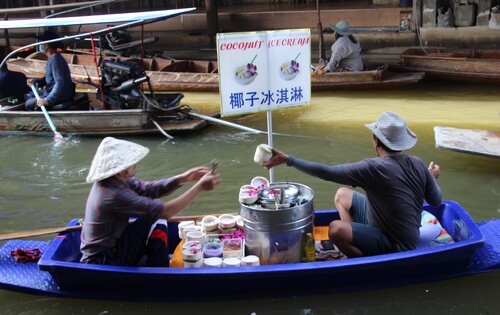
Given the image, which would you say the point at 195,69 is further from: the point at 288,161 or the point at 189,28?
the point at 288,161

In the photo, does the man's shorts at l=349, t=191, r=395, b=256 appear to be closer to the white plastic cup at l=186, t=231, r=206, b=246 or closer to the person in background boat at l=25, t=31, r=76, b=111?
the white plastic cup at l=186, t=231, r=206, b=246

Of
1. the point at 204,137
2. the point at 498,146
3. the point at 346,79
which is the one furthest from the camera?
the point at 346,79

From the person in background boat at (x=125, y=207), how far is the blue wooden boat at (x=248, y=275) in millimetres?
152

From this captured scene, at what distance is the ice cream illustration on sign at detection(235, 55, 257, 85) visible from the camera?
13.4 ft

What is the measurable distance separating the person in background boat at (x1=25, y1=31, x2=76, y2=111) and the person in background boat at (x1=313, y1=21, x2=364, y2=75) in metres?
4.75

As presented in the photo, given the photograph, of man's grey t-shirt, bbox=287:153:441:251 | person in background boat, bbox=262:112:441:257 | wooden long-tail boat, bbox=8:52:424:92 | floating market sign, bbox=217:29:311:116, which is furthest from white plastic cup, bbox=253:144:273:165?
wooden long-tail boat, bbox=8:52:424:92

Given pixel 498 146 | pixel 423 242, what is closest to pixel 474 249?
pixel 423 242

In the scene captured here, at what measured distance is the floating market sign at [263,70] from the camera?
404 centimetres

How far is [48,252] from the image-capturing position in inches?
149

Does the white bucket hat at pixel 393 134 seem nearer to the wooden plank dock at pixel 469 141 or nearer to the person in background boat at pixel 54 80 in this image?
the wooden plank dock at pixel 469 141

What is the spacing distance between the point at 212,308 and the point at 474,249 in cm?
193

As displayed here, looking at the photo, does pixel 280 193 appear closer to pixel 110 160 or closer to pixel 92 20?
pixel 110 160

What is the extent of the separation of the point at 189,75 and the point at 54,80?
3.24 metres

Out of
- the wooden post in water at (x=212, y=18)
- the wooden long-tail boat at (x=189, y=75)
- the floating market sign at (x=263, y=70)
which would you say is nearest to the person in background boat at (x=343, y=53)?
the wooden long-tail boat at (x=189, y=75)
